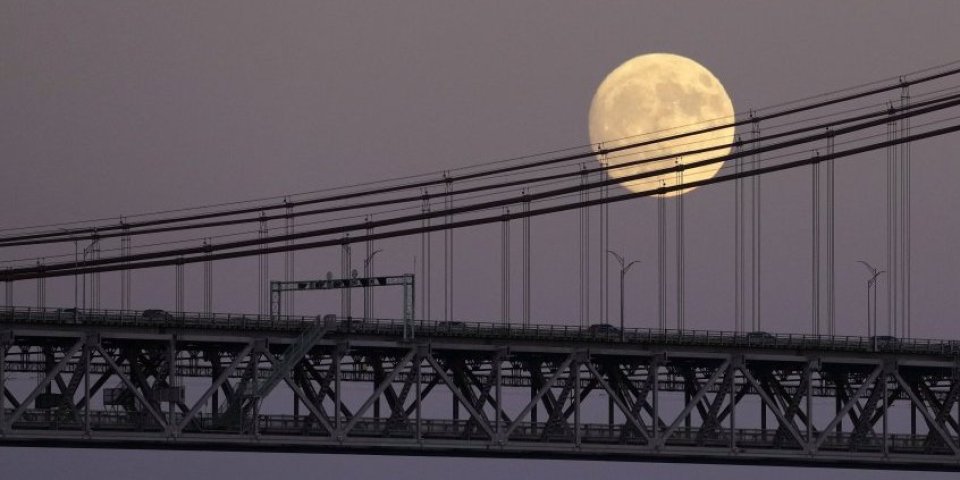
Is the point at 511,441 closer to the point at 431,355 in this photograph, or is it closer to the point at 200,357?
the point at 431,355

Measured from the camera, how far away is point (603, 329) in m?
138

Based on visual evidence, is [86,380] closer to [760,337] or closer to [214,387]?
[214,387]

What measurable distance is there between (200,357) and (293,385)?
969cm

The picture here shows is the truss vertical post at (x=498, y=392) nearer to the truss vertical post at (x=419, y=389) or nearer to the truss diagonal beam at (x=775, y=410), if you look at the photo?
the truss vertical post at (x=419, y=389)

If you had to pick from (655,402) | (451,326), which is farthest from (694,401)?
(451,326)

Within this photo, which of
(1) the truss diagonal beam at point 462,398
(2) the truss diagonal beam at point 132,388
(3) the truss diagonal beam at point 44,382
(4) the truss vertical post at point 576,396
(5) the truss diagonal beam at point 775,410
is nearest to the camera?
(3) the truss diagonal beam at point 44,382

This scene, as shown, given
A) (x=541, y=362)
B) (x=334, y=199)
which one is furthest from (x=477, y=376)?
(x=334, y=199)

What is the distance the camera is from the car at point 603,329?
136500 mm

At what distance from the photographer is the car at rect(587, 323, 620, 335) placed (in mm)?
136500

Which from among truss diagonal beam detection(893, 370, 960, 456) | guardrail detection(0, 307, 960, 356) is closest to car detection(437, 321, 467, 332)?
guardrail detection(0, 307, 960, 356)

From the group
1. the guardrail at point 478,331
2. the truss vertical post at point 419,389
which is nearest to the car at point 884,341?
the guardrail at point 478,331

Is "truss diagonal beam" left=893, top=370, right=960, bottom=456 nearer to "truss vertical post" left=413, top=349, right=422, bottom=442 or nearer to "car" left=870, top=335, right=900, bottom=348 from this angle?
"car" left=870, top=335, right=900, bottom=348

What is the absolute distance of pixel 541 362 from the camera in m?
137

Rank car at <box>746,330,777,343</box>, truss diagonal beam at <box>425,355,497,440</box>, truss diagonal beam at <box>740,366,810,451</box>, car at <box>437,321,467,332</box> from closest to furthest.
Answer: truss diagonal beam at <box>425,355,497,440</box>, car at <box>437,321,467,332</box>, truss diagonal beam at <box>740,366,810,451</box>, car at <box>746,330,777,343</box>
